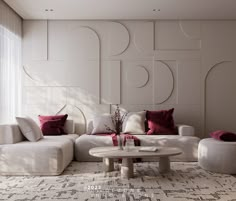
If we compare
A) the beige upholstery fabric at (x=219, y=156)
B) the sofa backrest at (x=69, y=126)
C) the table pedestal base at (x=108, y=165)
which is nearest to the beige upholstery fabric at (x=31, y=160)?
the table pedestal base at (x=108, y=165)

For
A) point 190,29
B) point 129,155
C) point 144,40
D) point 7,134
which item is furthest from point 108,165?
point 190,29

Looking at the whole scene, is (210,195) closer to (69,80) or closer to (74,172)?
(74,172)

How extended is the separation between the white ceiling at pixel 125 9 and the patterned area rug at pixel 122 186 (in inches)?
105

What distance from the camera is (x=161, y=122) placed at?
20.5 feet

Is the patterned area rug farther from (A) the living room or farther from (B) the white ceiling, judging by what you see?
(B) the white ceiling

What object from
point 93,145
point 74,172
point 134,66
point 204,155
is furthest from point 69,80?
point 204,155

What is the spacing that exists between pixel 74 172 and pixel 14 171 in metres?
0.79

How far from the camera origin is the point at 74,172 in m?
4.90

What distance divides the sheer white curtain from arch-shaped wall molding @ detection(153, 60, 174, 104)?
2585mm

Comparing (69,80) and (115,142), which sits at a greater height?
(69,80)

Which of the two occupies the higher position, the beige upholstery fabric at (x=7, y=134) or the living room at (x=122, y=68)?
the living room at (x=122, y=68)

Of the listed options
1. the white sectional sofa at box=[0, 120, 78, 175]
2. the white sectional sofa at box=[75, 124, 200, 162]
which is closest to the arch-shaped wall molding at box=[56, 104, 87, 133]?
the white sectional sofa at box=[75, 124, 200, 162]

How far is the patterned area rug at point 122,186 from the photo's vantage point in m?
3.68

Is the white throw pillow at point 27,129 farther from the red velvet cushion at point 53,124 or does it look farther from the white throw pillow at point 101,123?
the white throw pillow at point 101,123
